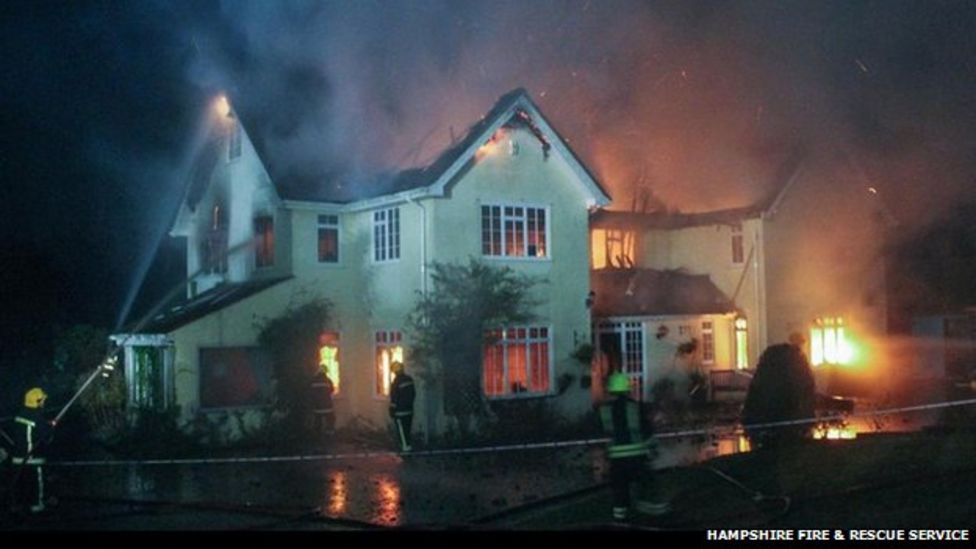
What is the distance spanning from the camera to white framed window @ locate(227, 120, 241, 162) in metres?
25.9

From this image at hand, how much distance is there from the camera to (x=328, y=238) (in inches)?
952

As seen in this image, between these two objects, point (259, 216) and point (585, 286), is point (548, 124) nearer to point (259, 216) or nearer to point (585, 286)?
point (585, 286)

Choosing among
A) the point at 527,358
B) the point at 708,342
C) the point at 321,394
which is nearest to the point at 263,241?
the point at 321,394

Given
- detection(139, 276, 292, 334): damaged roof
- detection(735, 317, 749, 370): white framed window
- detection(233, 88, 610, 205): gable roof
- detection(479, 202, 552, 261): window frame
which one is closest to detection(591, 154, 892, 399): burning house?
detection(735, 317, 749, 370): white framed window

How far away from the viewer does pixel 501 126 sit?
76.1ft

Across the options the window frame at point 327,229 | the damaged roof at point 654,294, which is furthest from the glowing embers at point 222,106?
the damaged roof at point 654,294

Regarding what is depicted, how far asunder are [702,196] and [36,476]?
23.2m

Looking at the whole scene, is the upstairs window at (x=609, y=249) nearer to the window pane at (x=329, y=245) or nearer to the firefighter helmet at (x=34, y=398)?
the window pane at (x=329, y=245)

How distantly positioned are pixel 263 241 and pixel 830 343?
16.8 meters

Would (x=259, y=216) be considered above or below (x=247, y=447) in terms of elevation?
above

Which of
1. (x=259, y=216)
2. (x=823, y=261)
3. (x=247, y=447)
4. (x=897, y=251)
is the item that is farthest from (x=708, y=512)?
(x=897, y=251)

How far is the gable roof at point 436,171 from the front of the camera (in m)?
22.4

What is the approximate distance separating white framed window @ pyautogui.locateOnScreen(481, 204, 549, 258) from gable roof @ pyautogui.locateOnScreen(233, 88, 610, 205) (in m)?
1.37

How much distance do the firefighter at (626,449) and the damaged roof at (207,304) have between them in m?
12.4
